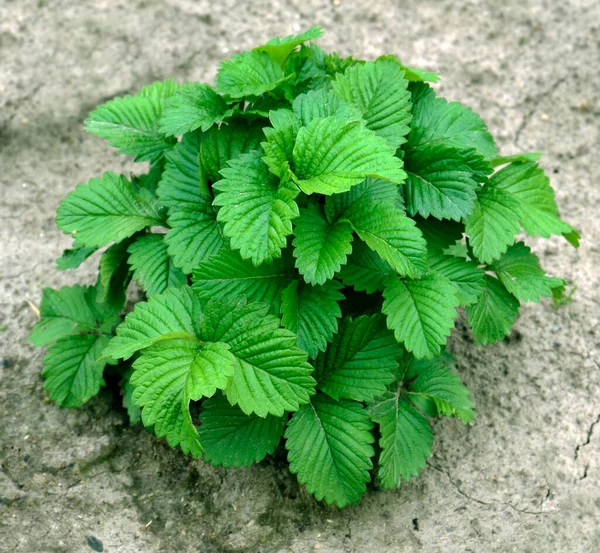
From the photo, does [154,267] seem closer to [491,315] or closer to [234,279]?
[234,279]

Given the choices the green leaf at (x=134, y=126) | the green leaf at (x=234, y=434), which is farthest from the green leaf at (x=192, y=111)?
the green leaf at (x=234, y=434)

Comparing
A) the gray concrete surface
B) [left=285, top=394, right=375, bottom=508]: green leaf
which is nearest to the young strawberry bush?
[left=285, top=394, right=375, bottom=508]: green leaf

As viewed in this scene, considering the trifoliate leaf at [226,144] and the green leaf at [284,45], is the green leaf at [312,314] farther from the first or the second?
the green leaf at [284,45]

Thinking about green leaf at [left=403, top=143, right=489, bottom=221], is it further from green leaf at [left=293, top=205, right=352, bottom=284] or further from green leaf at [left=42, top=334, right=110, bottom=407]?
green leaf at [left=42, top=334, right=110, bottom=407]

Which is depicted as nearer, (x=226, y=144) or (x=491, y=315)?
(x=226, y=144)

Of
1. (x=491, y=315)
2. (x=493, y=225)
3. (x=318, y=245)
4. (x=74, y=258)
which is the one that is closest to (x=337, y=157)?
(x=318, y=245)

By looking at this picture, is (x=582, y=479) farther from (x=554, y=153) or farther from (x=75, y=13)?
(x=75, y=13)
